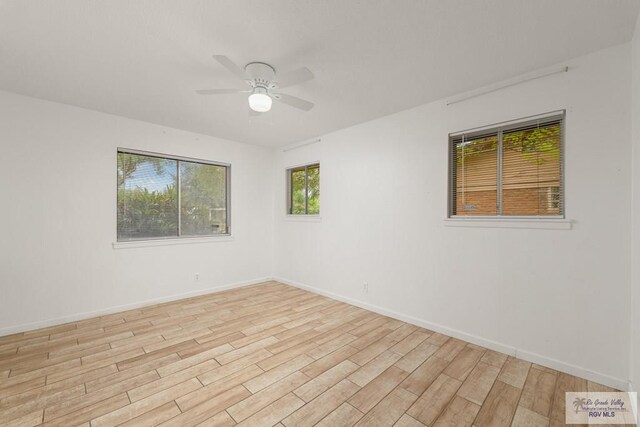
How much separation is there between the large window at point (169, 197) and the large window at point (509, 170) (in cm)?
375

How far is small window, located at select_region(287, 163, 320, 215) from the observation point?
4.75 meters

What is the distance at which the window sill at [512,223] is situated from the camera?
2303mm

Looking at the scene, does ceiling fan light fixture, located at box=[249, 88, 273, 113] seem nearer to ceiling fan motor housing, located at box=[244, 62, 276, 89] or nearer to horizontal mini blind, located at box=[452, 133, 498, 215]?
ceiling fan motor housing, located at box=[244, 62, 276, 89]

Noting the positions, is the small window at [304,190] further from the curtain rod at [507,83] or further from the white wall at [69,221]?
the curtain rod at [507,83]

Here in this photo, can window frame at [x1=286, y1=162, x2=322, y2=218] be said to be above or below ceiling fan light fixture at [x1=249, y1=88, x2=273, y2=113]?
below

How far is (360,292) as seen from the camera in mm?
3889

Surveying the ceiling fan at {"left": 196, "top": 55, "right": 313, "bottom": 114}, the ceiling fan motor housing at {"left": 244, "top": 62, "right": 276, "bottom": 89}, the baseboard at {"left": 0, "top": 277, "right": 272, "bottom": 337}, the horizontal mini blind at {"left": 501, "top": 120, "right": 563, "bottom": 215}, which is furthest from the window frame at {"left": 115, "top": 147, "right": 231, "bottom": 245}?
the horizontal mini blind at {"left": 501, "top": 120, "right": 563, "bottom": 215}

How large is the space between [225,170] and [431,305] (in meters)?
3.94

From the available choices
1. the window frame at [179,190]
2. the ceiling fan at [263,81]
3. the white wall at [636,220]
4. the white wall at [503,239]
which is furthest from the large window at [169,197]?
the white wall at [636,220]

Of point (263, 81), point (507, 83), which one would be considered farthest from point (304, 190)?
point (507, 83)

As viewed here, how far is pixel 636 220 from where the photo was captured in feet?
6.31

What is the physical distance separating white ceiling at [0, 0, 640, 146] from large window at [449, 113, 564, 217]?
546 millimetres

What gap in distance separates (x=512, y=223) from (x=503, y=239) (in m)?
0.18

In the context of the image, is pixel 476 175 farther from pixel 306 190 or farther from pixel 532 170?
pixel 306 190
